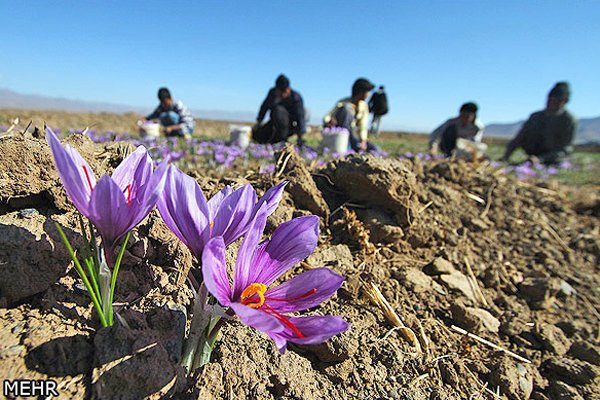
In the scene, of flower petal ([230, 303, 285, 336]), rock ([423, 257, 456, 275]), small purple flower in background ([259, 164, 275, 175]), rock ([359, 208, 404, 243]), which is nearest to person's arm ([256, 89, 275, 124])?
small purple flower in background ([259, 164, 275, 175])

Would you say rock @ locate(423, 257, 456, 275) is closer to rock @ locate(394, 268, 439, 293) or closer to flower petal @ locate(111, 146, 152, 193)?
rock @ locate(394, 268, 439, 293)

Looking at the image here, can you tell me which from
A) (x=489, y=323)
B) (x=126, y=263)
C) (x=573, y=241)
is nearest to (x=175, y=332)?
(x=126, y=263)

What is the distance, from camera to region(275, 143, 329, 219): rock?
1.65 m

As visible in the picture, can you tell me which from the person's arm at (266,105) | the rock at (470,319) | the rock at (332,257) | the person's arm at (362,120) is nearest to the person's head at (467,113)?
the person's arm at (362,120)

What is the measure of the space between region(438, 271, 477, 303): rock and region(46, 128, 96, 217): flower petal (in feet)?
4.95

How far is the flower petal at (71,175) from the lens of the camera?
26.0 inches

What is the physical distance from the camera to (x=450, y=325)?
142 centimetres

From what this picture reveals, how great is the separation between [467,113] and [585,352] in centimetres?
666

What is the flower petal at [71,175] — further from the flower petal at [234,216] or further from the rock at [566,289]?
the rock at [566,289]

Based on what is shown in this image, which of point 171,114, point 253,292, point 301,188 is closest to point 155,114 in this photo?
point 171,114

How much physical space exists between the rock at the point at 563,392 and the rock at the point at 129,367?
52.8 inches

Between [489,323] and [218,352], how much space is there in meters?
1.20

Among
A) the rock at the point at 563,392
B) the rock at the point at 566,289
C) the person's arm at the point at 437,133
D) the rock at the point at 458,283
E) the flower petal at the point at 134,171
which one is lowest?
the rock at the point at 563,392

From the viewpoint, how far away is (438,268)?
1.69 meters
